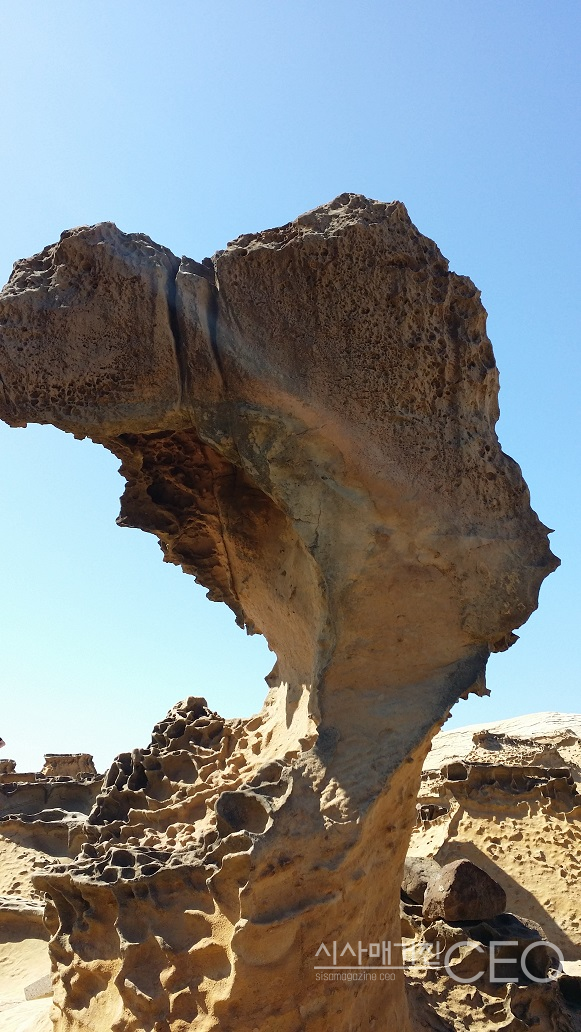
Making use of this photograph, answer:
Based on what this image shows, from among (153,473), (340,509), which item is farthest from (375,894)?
(153,473)

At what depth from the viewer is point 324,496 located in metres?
3.11

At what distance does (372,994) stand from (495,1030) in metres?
1.14

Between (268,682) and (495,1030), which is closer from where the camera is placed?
(495,1030)

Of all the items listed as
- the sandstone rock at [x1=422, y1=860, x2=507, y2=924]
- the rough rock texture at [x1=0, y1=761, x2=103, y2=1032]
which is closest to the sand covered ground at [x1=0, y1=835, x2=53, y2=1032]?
the rough rock texture at [x1=0, y1=761, x2=103, y2=1032]

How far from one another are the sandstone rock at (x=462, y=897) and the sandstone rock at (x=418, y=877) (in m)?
0.23

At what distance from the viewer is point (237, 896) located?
2.55m

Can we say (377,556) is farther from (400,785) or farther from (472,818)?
(472,818)

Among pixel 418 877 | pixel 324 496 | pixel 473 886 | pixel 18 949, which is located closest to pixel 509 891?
pixel 418 877

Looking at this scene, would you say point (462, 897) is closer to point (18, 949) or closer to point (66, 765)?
point (18, 949)

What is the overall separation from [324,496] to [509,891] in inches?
206

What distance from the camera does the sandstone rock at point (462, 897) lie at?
14.1ft

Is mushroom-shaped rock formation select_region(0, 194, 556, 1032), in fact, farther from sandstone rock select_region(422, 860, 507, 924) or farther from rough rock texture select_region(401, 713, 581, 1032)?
sandstone rock select_region(422, 860, 507, 924)

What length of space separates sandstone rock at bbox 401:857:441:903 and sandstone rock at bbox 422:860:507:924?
231mm

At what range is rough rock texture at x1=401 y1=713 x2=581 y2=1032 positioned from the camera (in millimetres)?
3738
